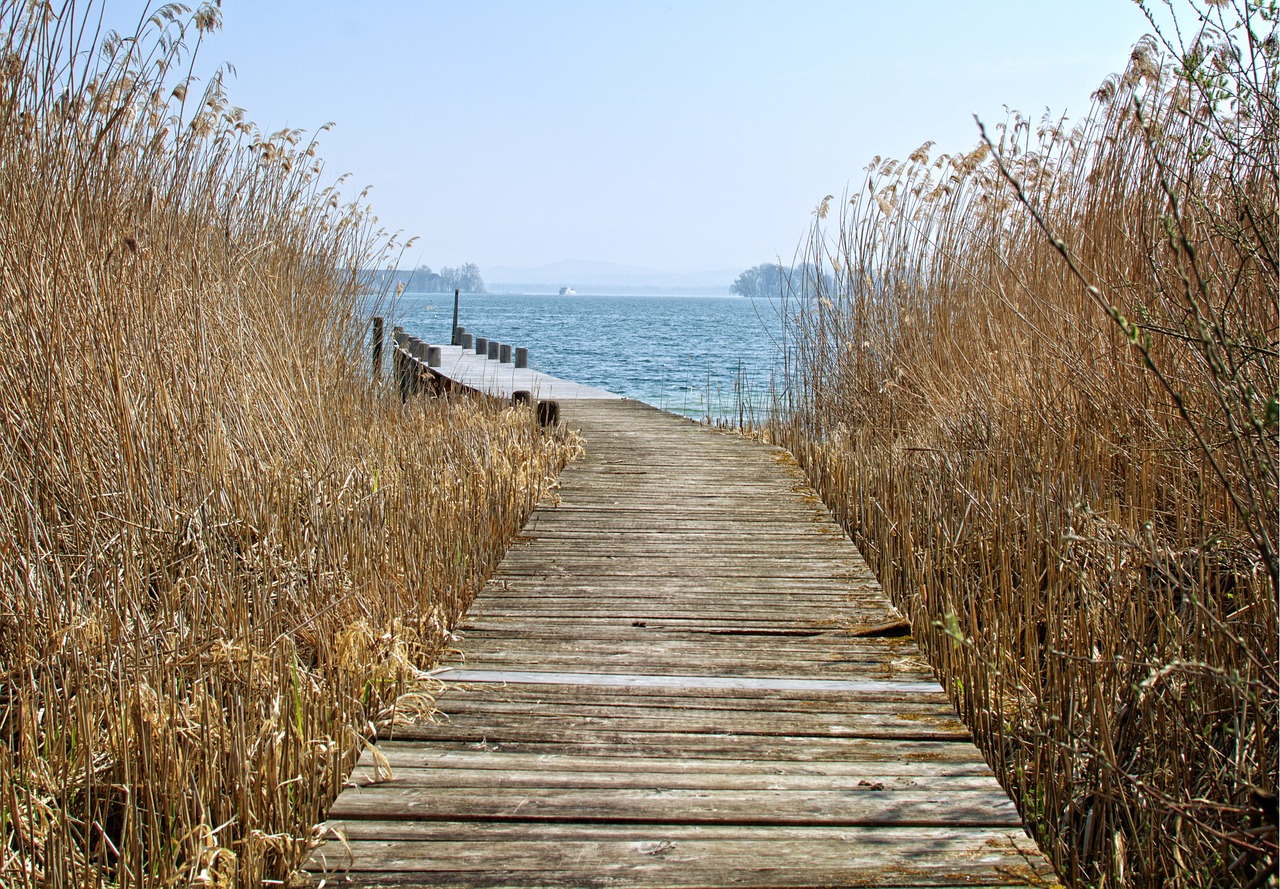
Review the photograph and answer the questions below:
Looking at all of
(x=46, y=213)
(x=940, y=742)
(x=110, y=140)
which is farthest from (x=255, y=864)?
(x=110, y=140)

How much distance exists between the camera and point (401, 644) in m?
2.92

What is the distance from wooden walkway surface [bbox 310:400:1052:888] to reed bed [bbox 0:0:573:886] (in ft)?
0.65

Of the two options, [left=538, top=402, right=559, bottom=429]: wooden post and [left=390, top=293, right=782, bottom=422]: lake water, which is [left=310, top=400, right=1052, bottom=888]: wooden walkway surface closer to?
[left=538, top=402, right=559, bottom=429]: wooden post

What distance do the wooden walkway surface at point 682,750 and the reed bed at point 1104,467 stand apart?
9.1 inches

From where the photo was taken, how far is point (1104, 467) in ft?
12.2

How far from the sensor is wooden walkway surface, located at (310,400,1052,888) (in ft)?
6.58

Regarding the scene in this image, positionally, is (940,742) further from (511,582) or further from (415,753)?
(511,582)

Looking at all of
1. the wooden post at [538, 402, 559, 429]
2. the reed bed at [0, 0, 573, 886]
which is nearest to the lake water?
the wooden post at [538, 402, 559, 429]

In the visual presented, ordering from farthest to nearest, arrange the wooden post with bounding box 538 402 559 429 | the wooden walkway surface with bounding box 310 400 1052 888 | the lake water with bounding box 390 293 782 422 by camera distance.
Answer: the lake water with bounding box 390 293 782 422
the wooden post with bounding box 538 402 559 429
the wooden walkway surface with bounding box 310 400 1052 888

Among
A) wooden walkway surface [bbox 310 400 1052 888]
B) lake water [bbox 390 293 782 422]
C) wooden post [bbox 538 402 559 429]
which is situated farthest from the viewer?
lake water [bbox 390 293 782 422]

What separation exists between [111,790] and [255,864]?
0.62m

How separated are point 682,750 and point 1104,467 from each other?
2010 mm

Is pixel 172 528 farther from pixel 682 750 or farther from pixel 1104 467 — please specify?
pixel 1104 467

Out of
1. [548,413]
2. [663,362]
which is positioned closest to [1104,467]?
[548,413]
